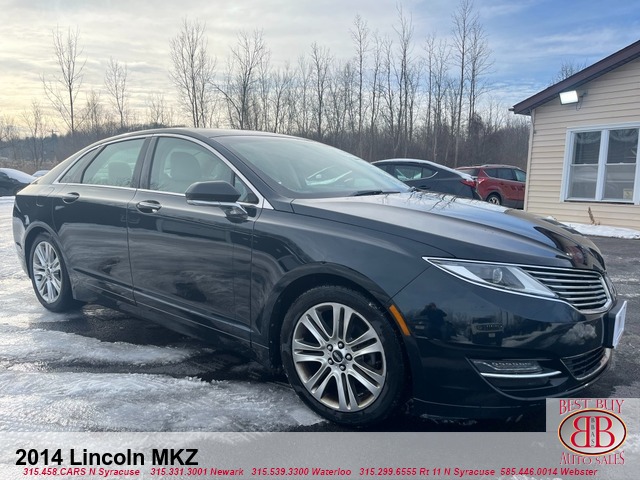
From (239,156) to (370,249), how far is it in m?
1.24

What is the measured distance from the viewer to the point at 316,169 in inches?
134

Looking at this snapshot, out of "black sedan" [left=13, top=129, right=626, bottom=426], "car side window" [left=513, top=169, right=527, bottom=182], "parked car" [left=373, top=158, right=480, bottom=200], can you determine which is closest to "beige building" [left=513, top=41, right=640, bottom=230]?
"parked car" [left=373, top=158, right=480, bottom=200]

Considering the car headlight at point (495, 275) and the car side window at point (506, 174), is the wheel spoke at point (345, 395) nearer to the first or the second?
the car headlight at point (495, 275)

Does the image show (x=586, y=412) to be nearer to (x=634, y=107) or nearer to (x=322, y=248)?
(x=322, y=248)

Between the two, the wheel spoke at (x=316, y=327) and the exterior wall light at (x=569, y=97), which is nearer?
the wheel spoke at (x=316, y=327)

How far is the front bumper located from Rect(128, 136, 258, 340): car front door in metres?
1.10

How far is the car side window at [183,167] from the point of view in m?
3.12

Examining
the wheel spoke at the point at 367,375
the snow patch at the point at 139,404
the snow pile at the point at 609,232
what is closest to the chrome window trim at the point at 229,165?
the wheel spoke at the point at 367,375

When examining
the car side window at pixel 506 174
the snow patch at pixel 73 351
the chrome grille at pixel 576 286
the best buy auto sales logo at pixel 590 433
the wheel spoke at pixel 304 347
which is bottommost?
the snow patch at pixel 73 351

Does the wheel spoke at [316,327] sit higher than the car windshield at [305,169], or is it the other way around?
the car windshield at [305,169]

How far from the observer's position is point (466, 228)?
8.03ft

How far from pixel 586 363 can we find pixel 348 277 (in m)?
1.22

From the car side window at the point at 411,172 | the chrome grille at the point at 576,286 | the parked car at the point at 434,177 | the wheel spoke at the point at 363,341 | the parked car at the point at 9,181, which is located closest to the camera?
the chrome grille at the point at 576,286

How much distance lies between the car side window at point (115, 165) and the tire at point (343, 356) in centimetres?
199
